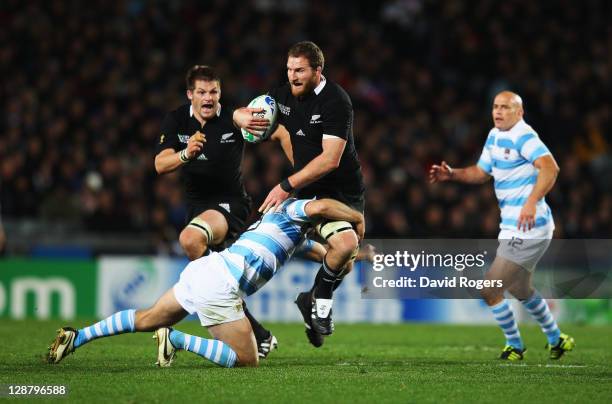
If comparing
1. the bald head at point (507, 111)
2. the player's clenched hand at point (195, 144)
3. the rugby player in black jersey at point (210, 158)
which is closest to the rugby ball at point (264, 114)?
the player's clenched hand at point (195, 144)

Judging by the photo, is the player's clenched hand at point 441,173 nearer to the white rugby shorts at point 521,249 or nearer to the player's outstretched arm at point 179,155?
the white rugby shorts at point 521,249

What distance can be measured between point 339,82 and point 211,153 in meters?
10.0

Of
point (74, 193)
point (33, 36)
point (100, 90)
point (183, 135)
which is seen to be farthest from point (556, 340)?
point (33, 36)

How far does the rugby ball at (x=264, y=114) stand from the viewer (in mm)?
8938

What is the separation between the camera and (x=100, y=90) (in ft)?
61.1

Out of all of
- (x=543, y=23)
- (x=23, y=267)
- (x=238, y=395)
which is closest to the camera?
(x=238, y=395)

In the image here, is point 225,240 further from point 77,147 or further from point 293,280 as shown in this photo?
point 77,147

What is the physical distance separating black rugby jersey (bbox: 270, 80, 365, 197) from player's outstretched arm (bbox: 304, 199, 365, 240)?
29 centimetres

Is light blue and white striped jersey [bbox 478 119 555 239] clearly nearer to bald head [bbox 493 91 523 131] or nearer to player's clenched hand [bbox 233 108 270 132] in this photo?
bald head [bbox 493 91 523 131]

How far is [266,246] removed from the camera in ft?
26.7

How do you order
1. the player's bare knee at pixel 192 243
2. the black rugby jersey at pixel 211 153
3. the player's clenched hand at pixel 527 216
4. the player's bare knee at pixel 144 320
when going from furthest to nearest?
the black rugby jersey at pixel 211 153
the player's bare knee at pixel 192 243
the player's clenched hand at pixel 527 216
the player's bare knee at pixel 144 320

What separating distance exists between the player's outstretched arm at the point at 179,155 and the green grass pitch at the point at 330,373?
1.74 meters

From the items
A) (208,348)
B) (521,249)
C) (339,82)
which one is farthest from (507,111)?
(339,82)

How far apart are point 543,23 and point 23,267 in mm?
12431
